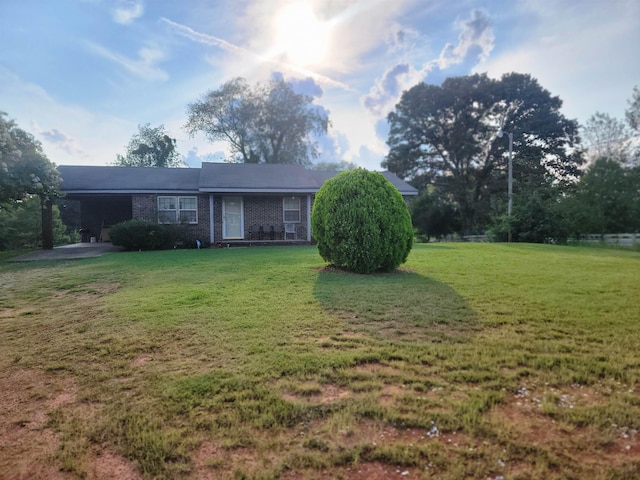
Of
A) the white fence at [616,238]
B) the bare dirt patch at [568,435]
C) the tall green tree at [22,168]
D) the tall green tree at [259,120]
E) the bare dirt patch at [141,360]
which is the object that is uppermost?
the tall green tree at [259,120]

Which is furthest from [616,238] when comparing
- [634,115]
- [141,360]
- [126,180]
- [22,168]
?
[22,168]

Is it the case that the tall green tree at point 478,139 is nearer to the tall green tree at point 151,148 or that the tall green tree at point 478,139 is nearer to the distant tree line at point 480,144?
the distant tree line at point 480,144

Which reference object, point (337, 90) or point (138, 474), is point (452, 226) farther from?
point (138, 474)

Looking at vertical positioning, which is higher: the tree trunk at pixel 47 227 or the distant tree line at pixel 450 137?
the distant tree line at pixel 450 137

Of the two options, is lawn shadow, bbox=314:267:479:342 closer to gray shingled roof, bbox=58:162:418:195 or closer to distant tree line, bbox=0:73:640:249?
gray shingled roof, bbox=58:162:418:195

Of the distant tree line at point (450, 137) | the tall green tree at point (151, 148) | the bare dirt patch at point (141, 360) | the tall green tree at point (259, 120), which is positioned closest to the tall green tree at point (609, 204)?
the distant tree line at point (450, 137)

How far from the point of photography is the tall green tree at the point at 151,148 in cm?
3784

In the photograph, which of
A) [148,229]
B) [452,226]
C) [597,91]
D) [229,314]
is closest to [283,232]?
[148,229]

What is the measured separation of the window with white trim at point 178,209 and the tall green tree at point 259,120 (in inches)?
767

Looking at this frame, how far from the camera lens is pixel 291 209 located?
1781cm

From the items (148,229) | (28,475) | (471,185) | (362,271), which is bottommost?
(28,475)

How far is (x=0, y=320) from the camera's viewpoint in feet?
15.3

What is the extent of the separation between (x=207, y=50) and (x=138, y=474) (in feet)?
39.2

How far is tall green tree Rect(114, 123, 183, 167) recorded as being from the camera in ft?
124
